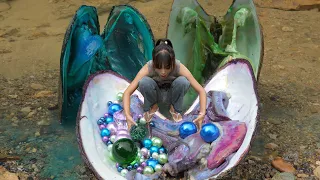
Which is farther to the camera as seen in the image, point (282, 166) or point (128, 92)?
point (282, 166)

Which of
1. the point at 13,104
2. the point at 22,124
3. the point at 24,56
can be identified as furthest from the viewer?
the point at 24,56

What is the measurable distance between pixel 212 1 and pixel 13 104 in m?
2.90

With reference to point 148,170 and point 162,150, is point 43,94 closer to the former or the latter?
point 162,150

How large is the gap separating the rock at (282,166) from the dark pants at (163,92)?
1.93 feet

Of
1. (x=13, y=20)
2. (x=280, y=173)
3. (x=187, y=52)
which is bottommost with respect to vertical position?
(x=13, y=20)

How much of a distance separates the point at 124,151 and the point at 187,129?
0.35 m

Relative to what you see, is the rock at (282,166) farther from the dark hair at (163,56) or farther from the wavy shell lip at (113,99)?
the dark hair at (163,56)

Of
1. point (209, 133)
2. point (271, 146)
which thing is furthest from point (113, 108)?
point (271, 146)

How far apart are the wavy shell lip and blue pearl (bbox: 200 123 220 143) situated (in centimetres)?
15

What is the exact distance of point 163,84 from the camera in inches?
97.7

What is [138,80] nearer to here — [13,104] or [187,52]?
[187,52]

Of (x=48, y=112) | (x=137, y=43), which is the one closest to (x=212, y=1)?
(x=137, y=43)

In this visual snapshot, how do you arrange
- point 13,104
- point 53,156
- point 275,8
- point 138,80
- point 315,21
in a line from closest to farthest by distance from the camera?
1. point 138,80
2. point 53,156
3. point 13,104
4. point 315,21
5. point 275,8

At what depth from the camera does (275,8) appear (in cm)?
510
